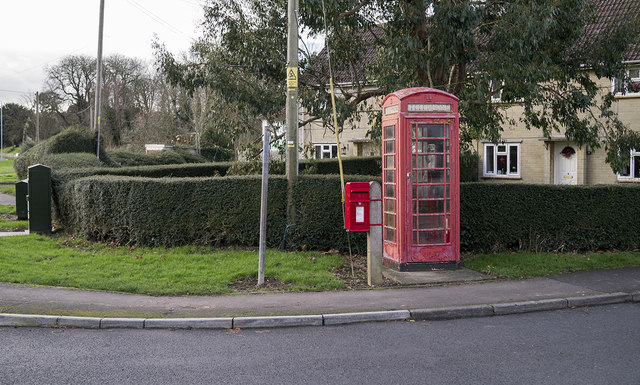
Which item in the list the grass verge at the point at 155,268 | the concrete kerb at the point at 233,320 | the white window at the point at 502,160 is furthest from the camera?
the white window at the point at 502,160

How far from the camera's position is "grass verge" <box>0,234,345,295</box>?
8.99 meters

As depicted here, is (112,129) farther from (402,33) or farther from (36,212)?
(402,33)

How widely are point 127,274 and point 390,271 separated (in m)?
4.61

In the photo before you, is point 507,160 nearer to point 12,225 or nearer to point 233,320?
point 12,225

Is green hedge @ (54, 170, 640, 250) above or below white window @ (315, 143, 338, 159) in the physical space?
below

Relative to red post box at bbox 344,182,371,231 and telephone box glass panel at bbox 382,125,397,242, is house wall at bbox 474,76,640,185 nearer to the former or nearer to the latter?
telephone box glass panel at bbox 382,125,397,242

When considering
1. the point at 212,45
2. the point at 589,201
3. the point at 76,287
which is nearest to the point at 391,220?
the point at 589,201

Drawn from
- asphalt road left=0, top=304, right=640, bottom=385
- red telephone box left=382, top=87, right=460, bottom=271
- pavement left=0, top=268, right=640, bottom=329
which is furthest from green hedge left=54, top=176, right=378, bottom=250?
asphalt road left=0, top=304, right=640, bottom=385

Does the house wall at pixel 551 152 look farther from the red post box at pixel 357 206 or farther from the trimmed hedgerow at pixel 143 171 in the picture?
the red post box at pixel 357 206

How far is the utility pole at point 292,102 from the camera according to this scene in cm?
1110

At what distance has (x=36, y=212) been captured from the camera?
14.0 metres

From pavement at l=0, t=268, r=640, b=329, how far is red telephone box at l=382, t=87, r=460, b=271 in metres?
0.85

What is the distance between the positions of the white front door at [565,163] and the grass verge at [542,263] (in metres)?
12.6

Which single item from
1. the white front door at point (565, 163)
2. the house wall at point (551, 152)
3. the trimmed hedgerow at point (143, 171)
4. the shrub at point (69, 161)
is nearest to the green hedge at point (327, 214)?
the trimmed hedgerow at point (143, 171)
